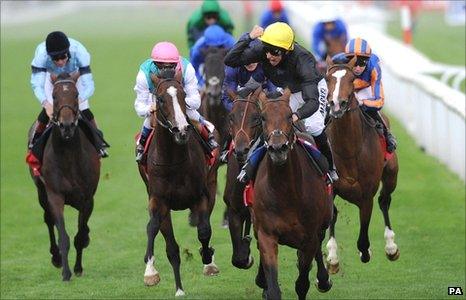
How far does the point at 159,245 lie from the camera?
582 inches

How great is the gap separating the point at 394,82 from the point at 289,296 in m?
12.6

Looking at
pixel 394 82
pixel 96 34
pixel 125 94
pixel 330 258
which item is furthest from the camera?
pixel 96 34

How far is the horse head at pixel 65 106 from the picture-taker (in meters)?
11.9

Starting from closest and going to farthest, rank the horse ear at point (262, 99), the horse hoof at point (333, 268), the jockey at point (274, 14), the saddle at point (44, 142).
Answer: the horse ear at point (262, 99) < the horse hoof at point (333, 268) < the saddle at point (44, 142) < the jockey at point (274, 14)

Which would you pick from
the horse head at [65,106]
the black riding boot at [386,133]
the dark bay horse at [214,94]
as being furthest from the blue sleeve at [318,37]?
the horse head at [65,106]

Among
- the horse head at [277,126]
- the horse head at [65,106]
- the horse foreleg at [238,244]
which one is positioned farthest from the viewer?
the horse head at [65,106]

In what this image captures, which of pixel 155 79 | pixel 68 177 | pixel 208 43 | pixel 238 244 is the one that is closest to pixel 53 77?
pixel 68 177

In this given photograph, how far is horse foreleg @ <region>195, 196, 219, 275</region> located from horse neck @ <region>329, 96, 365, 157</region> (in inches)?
54.3

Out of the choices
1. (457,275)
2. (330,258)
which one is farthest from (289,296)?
(457,275)

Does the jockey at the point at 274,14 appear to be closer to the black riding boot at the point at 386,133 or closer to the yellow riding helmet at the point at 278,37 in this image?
the black riding boot at the point at 386,133

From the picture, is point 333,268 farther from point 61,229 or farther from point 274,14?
point 274,14

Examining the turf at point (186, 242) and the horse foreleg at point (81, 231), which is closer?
the turf at point (186, 242)

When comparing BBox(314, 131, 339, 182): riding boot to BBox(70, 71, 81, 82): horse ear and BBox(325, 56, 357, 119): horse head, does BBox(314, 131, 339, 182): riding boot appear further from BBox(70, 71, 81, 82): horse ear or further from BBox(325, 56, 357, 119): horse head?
BBox(70, 71, 81, 82): horse ear

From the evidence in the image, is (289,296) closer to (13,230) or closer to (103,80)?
(13,230)
